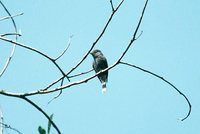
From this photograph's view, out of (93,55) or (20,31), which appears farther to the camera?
(93,55)

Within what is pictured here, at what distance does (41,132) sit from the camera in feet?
5.20

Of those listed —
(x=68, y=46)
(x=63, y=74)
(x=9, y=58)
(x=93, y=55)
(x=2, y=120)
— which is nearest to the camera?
(x=2, y=120)

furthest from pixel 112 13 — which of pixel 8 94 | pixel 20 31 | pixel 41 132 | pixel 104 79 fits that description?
pixel 104 79

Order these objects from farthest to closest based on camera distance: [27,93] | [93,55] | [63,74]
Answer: [93,55] → [63,74] → [27,93]

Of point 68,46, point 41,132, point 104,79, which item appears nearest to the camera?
point 41,132

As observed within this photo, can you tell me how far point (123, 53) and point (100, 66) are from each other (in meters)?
6.51

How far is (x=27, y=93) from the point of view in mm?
1913

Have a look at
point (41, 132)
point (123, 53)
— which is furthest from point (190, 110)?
point (41, 132)

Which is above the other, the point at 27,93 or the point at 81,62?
the point at 81,62

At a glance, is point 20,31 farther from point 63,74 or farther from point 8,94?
point 8,94

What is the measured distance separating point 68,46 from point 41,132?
48.4 inches

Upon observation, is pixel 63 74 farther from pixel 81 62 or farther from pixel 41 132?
pixel 41 132

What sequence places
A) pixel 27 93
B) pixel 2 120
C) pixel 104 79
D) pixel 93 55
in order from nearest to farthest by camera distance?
pixel 27 93
pixel 2 120
pixel 104 79
pixel 93 55

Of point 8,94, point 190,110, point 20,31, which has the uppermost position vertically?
point 20,31
